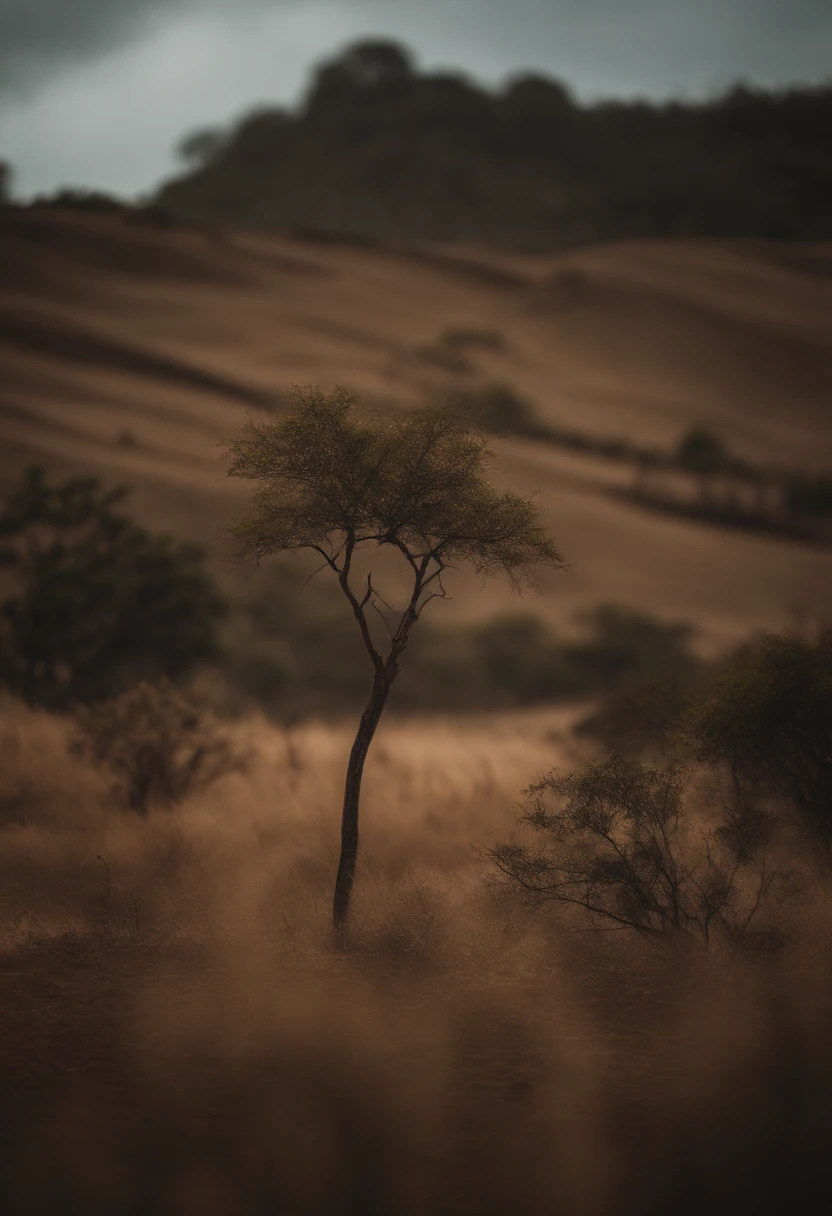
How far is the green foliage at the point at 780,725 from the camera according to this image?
1023 cm

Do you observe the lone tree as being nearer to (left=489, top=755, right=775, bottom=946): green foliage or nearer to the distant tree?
(left=489, top=755, right=775, bottom=946): green foliage

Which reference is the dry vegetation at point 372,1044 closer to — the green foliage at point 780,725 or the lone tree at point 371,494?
the green foliage at point 780,725

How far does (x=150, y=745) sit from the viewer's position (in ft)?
47.5

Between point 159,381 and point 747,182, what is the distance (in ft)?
473

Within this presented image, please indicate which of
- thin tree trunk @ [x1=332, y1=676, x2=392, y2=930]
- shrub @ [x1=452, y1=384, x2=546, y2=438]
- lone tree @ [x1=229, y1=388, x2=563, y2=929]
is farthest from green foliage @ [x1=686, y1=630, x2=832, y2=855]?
shrub @ [x1=452, y1=384, x2=546, y2=438]

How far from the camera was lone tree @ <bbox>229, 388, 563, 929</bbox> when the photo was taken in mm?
9961

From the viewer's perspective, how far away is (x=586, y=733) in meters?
22.6

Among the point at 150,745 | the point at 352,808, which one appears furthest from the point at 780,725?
the point at 150,745

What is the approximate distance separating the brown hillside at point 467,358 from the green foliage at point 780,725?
27709 mm

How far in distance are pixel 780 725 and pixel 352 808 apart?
471 cm

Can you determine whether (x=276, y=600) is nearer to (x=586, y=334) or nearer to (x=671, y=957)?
(x=671, y=957)

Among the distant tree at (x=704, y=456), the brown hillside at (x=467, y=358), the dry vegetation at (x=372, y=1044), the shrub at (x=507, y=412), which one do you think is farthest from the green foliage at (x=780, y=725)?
the shrub at (x=507, y=412)

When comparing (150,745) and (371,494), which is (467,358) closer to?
(150,745)

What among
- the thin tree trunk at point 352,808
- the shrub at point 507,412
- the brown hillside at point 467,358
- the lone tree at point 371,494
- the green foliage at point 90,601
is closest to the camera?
the lone tree at point 371,494
